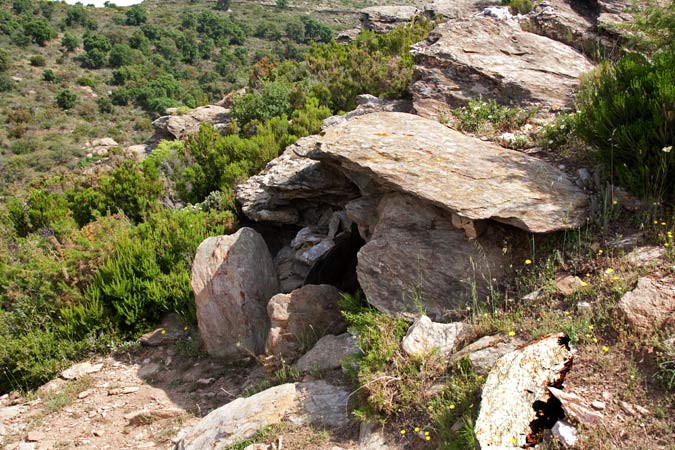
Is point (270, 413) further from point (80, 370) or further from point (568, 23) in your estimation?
point (568, 23)

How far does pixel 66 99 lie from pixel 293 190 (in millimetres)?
30737

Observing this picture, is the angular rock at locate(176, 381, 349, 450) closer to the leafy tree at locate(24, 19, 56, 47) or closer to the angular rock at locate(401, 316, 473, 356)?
the angular rock at locate(401, 316, 473, 356)

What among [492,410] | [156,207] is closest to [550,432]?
[492,410]

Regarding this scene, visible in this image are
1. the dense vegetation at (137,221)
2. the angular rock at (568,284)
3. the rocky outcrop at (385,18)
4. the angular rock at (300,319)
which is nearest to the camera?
the angular rock at (568,284)

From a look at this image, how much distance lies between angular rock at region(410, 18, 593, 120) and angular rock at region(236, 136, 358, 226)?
1720 mm

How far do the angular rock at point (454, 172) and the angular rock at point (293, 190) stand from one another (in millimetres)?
703

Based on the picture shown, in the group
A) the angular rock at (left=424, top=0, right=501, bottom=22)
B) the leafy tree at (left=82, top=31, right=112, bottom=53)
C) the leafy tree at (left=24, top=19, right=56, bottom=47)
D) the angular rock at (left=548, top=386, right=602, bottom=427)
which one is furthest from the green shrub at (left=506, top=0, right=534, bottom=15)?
the leafy tree at (left=24, top=19, right=56, bottom=47)

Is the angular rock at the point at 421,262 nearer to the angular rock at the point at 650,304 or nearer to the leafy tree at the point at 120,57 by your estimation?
the angular rock at the point at 650,304

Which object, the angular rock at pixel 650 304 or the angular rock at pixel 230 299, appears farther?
the angular rock at pixel 230 299

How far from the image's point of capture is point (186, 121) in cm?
1742

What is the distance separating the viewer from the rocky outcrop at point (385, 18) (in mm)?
19406

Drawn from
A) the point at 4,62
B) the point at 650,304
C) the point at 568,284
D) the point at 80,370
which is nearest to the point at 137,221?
the point at 80,370

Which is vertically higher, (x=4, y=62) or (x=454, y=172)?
(x=454, y=172)

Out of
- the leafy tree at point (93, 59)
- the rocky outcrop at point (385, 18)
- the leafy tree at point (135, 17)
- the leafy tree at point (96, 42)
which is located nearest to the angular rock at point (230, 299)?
the rocky outcrop at point (385, 18)
